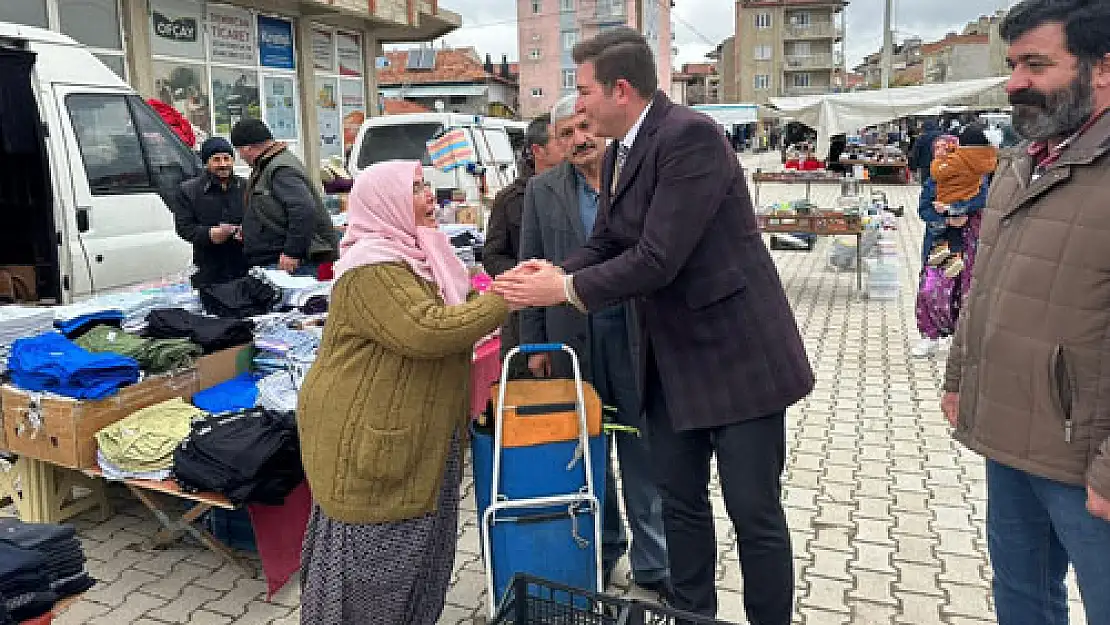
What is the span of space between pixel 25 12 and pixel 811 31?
74873 mm

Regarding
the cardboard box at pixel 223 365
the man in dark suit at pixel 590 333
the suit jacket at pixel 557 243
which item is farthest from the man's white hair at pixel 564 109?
the cardboard box at pixel 223 365

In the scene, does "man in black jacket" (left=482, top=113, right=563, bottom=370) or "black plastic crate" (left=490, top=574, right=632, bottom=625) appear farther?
"man in black jacket" (left=482, top=113, right=563, bottom=370)

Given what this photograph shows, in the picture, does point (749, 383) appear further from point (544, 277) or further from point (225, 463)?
point (225, 463)

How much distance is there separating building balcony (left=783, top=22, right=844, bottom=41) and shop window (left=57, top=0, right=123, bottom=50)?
235ft

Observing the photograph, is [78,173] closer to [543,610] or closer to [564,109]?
[564,109]

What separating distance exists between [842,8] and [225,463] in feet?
269

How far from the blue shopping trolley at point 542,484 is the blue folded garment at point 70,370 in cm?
188

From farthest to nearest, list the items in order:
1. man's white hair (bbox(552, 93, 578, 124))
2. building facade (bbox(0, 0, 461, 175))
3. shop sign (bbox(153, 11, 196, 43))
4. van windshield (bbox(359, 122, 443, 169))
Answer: shop sign (bbox(153, 11, 196, 43)), building facade (bbox(0, 0, 461, 175)), van windshield (bbox(359, 122, 443, 169)), man's white hair (bbox(552, 93, 578, 124))

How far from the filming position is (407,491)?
2500 millimetres

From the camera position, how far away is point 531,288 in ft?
8.32

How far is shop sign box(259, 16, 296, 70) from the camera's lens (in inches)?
603

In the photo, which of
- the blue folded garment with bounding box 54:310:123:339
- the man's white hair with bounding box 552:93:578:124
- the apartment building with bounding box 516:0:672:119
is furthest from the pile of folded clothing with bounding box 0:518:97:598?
the apartment building with bounding box 516:0:672:119

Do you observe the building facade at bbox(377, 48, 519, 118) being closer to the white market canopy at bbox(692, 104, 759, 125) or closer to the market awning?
the market awning

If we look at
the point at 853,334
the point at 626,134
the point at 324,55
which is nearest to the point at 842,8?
the point at 324,55
